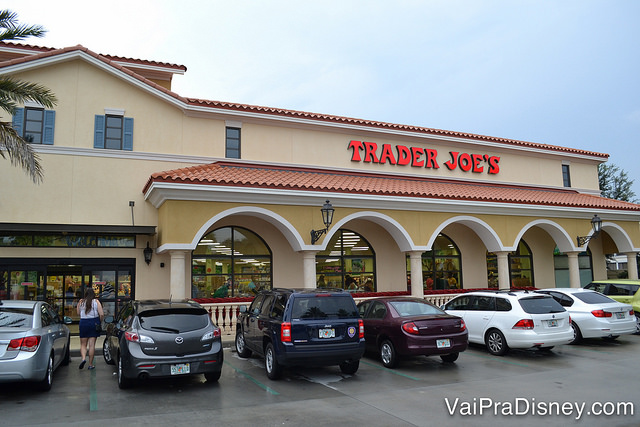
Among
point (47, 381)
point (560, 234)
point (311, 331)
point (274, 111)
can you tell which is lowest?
point (47, 381)

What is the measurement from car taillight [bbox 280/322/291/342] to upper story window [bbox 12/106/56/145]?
34.5 feet

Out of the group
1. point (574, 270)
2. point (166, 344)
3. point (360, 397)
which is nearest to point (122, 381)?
point (166, 344)

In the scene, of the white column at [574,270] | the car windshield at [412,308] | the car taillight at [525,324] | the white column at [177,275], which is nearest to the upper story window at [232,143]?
the white column at [177,275]

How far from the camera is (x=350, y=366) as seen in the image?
31.1 feet

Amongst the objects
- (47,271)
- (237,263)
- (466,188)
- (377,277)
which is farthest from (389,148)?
(47,271)

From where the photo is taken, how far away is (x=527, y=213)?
18438mm

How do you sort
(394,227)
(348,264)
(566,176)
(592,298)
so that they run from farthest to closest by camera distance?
(566,176) → (348,264) → (394,227) → (592,298)

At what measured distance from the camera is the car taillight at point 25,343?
742cm

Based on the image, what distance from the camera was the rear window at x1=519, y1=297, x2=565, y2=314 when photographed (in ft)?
35.8

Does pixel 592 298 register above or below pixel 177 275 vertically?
below

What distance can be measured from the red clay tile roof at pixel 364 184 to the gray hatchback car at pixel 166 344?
18.1 feet

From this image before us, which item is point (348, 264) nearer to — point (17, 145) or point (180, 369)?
point (180, 369)

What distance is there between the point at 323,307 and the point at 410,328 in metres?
1.94

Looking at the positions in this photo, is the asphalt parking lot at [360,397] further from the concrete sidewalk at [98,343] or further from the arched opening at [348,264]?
the arched opening at [348,264]
